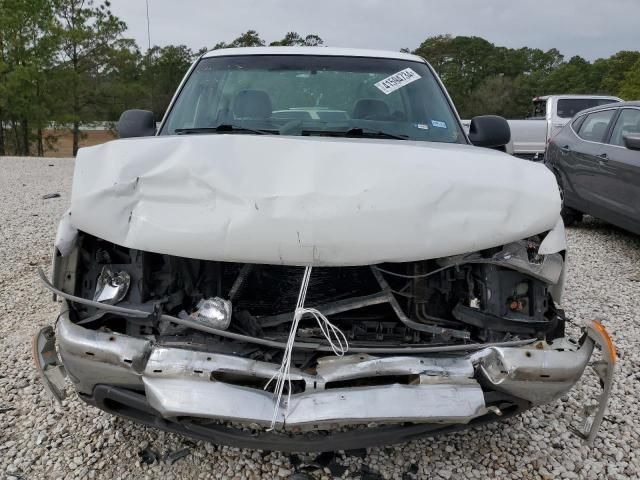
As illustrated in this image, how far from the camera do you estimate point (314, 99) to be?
338 cm

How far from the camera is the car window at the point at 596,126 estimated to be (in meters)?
6.27

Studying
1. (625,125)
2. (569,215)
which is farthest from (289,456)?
(569,215)

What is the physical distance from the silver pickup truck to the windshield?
30.5ft

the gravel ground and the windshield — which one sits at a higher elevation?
the windshield

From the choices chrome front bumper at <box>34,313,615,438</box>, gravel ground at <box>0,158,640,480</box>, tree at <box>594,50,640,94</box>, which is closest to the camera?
chrome front bumper at <box>34,313,615,438</box>

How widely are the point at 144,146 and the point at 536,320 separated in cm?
180

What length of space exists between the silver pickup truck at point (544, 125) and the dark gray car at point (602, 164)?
507 cm

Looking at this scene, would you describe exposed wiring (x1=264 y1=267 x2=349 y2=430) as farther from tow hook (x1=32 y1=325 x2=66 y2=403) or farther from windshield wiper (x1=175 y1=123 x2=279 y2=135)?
windshield wiper (x1=175 y1=123 x2=279 y2=135)

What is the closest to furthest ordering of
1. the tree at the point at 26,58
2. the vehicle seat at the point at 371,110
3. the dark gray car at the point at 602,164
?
the vehicle seat at the point at 371,110, the dark gray car at the point at 602,164, the tree at the point at 26,58

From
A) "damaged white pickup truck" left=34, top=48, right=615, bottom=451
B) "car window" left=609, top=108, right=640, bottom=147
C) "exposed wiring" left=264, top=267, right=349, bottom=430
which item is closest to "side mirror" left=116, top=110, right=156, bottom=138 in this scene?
"damaged white pickup truck" left=34, top=48, right=615, bottom=451

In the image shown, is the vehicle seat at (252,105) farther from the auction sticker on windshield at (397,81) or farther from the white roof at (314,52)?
the auction sticker on windshield at (397,81)

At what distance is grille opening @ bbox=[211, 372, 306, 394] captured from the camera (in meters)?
1.92

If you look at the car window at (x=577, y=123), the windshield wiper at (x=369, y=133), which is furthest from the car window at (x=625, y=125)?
the windshield wiper at (x=369, y=133)

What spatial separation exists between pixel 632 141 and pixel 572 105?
8.69 meters
